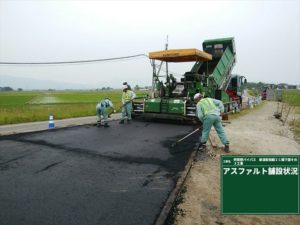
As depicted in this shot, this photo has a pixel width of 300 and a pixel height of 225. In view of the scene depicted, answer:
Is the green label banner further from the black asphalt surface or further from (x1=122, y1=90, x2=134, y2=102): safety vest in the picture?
(x1=122, y1=90, x2=134, y2=102): safety vest

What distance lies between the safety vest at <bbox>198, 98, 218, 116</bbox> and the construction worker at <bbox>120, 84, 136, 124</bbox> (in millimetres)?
5149

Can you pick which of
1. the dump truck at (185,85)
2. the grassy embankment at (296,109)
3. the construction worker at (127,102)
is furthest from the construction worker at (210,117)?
the construction worker at (127,102)

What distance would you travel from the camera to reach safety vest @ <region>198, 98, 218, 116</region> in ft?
22.4

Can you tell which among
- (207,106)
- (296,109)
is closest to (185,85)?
(207,106)

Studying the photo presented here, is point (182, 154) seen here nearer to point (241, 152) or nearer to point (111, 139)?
point (241, 152)

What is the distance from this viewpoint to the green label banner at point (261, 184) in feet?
8.58

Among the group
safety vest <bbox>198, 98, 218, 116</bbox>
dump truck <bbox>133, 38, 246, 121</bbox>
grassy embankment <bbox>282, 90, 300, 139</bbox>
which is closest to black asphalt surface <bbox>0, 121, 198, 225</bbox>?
safety vest <bbox>198, 98, 218, 116</bbox>

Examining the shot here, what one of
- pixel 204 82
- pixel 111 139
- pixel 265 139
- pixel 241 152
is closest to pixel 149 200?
pixel 241 152

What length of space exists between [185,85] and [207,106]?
5.26m

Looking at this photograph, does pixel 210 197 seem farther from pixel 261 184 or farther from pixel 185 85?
pixel 185 85

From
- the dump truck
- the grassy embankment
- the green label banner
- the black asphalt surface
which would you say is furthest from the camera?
the grassy embankment

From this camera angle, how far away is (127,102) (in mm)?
11695

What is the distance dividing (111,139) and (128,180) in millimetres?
3516

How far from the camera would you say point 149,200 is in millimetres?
4016
